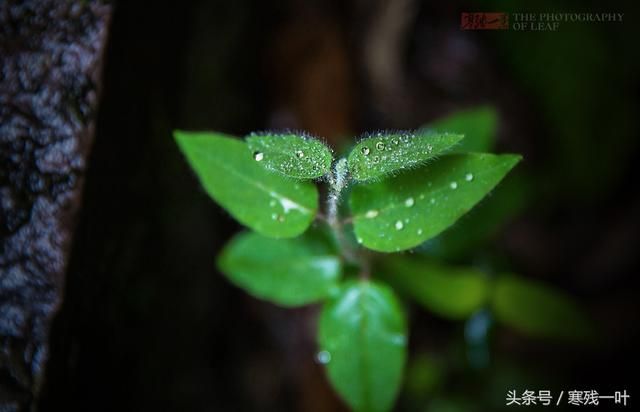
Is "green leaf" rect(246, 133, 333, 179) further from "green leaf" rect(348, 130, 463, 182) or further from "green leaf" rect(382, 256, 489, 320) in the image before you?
"green leaf" rect(382, 256, 489, 320)

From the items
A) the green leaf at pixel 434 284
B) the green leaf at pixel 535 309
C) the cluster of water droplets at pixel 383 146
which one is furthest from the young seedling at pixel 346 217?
the green leaf at pixel 535 309

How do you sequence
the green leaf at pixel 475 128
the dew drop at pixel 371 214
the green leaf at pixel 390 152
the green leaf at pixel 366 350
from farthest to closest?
1. the green leaf at pixel 475 128
2. the green leaf at pixel 366 350
3. the dew drop at pixel 371 214
4. the green leaf at pixel 390 152

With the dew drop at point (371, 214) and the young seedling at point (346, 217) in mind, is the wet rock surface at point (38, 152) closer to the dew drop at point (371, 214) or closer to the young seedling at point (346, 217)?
the young seedling at point (346, 217)

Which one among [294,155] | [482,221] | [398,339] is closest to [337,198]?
[294,155]

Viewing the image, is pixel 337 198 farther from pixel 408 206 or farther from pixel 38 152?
pixel 38 152

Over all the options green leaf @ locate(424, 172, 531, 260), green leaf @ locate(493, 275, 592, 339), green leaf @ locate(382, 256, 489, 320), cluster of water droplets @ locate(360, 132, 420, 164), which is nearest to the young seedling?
cluster of water droplets @ locate(360, 132, 420, 164)

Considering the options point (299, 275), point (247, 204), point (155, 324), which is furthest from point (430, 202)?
point (155, 324)

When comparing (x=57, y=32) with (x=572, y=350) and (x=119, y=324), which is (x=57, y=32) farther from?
(x=572, y=350)
